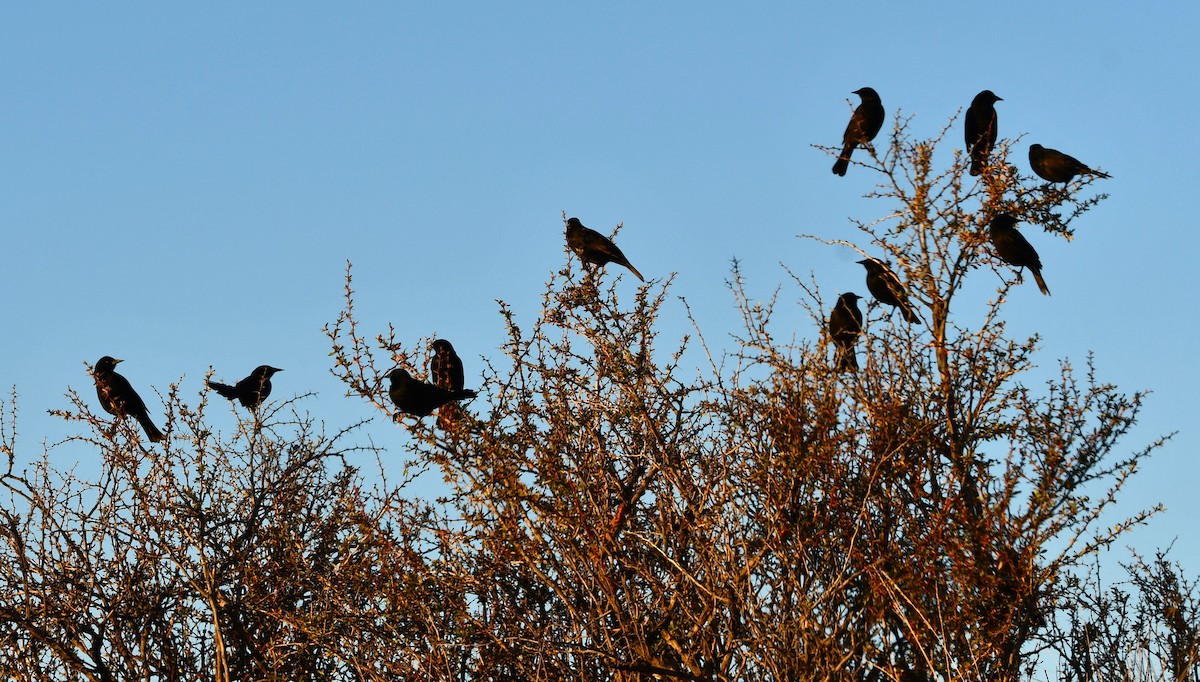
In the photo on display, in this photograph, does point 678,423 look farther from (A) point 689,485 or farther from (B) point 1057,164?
(B) point 1057,164

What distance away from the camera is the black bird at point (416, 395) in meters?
8.65

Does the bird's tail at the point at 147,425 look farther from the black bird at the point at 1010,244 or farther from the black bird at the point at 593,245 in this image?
the black bird at the point at 1010,244

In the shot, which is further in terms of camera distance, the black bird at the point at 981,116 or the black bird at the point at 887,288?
the black bird at the point at 981,116

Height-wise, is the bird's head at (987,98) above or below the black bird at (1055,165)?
above

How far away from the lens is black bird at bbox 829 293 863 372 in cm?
821

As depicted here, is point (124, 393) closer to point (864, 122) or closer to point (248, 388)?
point (248, 388)

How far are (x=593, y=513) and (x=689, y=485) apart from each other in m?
0.56

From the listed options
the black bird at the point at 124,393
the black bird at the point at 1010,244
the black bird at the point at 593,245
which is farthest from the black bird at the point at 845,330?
the black bird at the point at 124,393

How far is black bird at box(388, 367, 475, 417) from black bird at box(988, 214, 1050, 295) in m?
3.58

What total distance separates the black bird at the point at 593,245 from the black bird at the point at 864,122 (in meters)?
2.01

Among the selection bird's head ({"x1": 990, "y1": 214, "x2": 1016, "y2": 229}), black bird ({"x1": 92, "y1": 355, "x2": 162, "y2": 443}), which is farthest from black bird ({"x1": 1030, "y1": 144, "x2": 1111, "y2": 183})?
black bird ({"x1": 92, "y1": 355, "x2": 162, "y2": 443})

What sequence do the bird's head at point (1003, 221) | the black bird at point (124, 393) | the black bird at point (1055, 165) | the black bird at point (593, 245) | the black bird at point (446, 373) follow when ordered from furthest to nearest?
the black bird at point (124, 393)
the black bird at point (1055, 165)
the black bird at point (593, 245)
the bird's head at point (1003, 221)
the black bird at point (446, 373)

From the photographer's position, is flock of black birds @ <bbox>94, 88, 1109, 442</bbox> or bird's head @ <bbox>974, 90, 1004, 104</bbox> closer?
flock of black birds @ <bbox>94, 88, 1109, 442</bbox>

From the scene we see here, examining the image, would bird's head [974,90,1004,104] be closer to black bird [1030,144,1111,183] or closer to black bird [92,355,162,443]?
black bird [1030,144,1111,183]
